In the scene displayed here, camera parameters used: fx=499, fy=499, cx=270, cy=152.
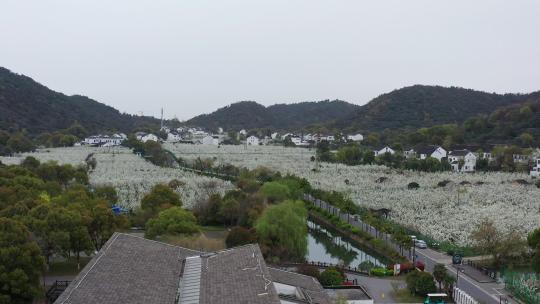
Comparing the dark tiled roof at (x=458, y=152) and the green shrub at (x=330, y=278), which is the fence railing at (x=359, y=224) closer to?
the green shrub at (x=330, y=278)

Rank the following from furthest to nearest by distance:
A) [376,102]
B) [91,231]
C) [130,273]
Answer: [376,102], [91,231], [130,273]

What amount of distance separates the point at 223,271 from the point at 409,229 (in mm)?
17116

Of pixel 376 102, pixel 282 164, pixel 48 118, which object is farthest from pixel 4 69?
pixel 376 102

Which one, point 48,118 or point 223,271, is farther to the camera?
point 48,118

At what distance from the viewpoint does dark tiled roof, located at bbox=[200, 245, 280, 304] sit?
9078 millimetres

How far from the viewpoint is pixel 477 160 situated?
5219cm

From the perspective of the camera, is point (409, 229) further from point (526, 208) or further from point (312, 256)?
point (526, 208)

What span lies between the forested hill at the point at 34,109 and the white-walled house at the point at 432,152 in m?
58.4

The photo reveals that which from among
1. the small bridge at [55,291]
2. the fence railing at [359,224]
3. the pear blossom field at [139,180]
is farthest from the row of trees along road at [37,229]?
the fence railing at [359,224]

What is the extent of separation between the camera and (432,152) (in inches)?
2334

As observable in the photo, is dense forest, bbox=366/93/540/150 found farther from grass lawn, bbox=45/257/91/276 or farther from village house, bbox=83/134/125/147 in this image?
grass lawn, bbox=45/257/91/276

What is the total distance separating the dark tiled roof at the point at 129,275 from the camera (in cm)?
913

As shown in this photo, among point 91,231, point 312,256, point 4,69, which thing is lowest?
point 312,256

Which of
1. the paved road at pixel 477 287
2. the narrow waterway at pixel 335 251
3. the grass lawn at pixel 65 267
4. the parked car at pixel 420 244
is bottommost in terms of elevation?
the narrow waterway at pixel 335 251
